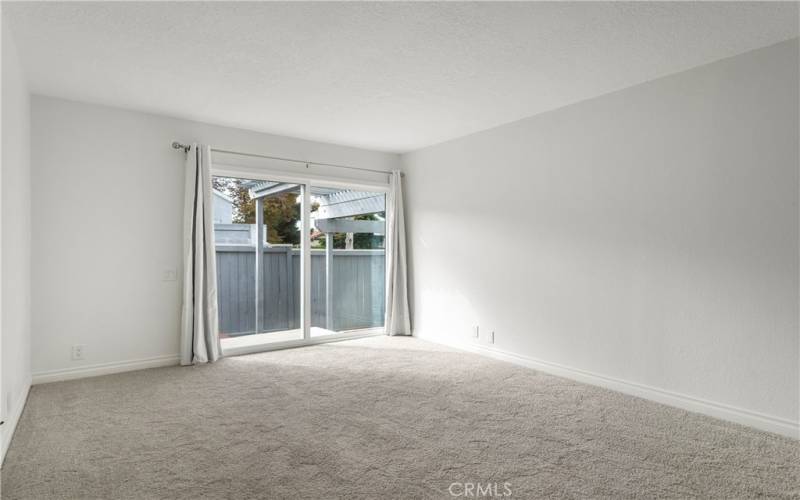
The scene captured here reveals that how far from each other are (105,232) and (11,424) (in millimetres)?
1884

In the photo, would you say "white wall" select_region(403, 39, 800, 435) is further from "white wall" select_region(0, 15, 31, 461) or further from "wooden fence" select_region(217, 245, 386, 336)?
"white wall" select_region(0, 15, 31, 461)

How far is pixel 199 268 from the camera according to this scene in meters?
4.54

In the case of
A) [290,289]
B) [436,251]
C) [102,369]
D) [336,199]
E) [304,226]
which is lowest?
[102,369]

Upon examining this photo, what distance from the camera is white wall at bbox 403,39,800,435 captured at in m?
2.94

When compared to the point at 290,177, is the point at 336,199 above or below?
below

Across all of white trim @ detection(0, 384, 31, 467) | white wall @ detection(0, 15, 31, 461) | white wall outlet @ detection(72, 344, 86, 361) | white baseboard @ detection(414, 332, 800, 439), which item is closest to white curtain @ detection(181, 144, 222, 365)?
white wall outlet @ detection(72, 344, 86, 361)

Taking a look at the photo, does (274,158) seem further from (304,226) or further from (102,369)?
(102,369)

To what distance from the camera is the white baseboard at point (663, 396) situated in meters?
2.90

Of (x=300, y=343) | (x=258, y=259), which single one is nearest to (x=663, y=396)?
(x=300, y=343)

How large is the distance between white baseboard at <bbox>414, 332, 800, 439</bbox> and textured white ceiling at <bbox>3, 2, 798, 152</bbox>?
2.36 meters

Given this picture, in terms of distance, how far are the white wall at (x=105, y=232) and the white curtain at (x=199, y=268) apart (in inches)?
5.8

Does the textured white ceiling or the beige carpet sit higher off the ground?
the textured white ceiling

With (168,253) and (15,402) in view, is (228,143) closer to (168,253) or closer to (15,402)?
(168,253)

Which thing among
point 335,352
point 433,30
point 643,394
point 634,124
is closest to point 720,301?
point 643,394
